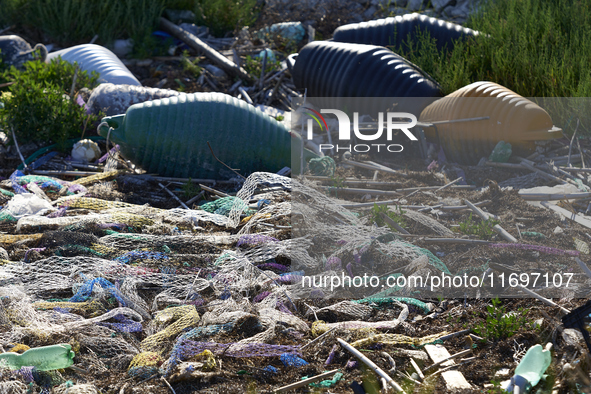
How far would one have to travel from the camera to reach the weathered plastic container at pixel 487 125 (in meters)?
4.79

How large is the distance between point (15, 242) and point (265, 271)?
181 cm

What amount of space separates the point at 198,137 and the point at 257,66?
3.76 metres

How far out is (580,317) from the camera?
225cm

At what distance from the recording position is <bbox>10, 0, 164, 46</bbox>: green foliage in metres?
9.47

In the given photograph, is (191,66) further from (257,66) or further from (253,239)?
(253,239)

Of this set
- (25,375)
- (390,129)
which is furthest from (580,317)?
(390,129)

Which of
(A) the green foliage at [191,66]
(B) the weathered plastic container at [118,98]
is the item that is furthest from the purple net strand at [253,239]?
(A) the green foliage at [191,66]

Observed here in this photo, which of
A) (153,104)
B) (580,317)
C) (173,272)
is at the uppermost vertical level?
(153,104)

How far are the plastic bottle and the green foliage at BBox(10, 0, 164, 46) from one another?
7.82 meters

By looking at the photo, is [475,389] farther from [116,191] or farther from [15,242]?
[116,191]

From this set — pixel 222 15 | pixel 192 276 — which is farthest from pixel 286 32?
pixel 192 276

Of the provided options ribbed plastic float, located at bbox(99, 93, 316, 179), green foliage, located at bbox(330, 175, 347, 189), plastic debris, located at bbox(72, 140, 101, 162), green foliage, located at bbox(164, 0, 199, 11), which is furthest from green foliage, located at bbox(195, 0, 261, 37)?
green foliage, located at bbox(330, 175, 347, 189)

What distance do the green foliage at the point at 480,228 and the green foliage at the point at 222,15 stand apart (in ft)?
25.2

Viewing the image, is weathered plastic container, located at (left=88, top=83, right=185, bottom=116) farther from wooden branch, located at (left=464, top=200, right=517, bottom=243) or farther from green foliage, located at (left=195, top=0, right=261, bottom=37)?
green foliage, located at (left=195, top=0, right=261, bottom=37)
